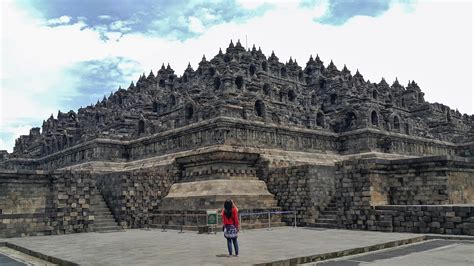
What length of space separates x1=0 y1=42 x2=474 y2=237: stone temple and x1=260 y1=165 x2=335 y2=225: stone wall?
0.06 m

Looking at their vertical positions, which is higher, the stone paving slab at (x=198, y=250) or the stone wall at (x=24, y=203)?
the stone wall at (x=24, y=203)

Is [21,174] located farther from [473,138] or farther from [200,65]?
[473,138]

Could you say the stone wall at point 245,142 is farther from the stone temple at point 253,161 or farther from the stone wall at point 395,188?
the stone wall at point 395,188

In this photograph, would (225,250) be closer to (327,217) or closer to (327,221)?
(327,221)

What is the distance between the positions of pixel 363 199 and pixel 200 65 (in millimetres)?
31966

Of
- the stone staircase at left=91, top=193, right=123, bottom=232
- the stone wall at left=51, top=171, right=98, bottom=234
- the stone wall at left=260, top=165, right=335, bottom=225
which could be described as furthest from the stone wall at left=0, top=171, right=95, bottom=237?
the stone wall at left=260, top=165, right=335, bottom=225

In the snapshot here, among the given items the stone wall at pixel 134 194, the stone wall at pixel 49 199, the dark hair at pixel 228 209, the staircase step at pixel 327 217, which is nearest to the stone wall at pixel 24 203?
the stone wall at pixel 49 199

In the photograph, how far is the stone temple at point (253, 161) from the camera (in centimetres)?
2011

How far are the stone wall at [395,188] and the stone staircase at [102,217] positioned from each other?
12419mm

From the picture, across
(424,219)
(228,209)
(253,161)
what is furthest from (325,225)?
(228,209)

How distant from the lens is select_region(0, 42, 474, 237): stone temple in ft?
66.0

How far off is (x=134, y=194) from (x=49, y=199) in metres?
4.57

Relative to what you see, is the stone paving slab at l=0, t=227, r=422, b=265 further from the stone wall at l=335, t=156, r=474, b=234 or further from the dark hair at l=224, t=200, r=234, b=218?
the stone wall at l=335, t=156, r=474, b=234

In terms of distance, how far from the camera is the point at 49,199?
23359mm
